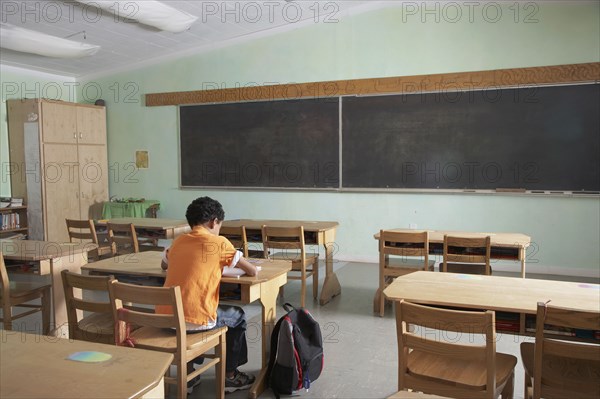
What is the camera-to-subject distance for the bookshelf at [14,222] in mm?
7012

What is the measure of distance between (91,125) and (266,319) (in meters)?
6.23

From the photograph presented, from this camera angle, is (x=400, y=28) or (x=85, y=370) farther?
(x=400, y=28)

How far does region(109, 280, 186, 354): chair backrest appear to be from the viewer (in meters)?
2.29

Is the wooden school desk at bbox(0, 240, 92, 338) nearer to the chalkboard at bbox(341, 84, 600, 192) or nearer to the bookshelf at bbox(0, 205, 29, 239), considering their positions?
the bookshelf at bbox(0, 205, 29, 239)

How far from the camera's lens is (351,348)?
362cm

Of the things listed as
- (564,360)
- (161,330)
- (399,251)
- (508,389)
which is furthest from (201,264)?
(399,251)

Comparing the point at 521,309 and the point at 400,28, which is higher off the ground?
the point at 400,28

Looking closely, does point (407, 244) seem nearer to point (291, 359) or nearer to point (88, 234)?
point (291, 359)

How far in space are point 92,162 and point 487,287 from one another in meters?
7.08

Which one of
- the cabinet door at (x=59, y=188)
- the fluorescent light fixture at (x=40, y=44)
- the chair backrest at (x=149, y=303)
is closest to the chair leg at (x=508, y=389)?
the chair backrest at (x=149, y=303)

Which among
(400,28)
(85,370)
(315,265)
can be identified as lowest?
(315,265)

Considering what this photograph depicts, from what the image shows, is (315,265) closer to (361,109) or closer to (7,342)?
(361,109)

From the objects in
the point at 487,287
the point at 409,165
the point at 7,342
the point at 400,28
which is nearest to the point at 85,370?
the point at 7,342

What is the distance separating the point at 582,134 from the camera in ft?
18.7
